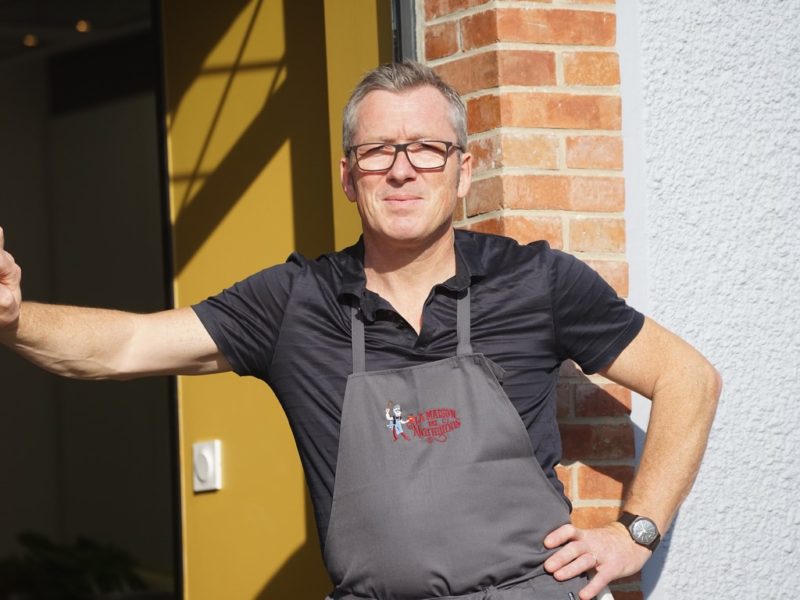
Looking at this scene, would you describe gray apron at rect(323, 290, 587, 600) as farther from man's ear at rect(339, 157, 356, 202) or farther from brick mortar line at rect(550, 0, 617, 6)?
brick mortar line at rect(550, 0, 617, 6)

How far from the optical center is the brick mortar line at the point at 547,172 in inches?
115

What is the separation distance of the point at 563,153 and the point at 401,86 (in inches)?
22.9

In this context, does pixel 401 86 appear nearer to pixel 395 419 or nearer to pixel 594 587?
pixel 395 419

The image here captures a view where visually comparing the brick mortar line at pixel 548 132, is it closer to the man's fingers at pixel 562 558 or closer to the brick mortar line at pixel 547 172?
the brick mortar line at pixel 547 172

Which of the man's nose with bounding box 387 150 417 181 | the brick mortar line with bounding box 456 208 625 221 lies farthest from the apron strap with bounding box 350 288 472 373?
the brick mortar line with bounding box 456 208 625 221

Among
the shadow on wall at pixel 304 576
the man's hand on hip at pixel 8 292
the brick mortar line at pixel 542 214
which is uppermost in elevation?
the brick mortar line at pixel 542 214

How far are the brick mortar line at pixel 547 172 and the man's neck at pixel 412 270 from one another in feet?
1.33

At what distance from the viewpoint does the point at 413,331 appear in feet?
8.09

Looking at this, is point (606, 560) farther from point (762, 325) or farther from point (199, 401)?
point (199, 401)

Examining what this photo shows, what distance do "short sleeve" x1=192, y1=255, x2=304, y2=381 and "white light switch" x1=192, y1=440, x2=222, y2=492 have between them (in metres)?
1.62

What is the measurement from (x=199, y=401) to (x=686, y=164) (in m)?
1.85

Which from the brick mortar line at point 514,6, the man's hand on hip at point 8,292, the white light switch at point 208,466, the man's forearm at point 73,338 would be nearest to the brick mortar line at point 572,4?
the brick mortar line at point 514,6

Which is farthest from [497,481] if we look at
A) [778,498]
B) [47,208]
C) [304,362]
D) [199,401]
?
[47,208]

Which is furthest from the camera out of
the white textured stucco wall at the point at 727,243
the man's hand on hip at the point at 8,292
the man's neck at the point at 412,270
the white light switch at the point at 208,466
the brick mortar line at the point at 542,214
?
the white light switch at the point at 208,466
